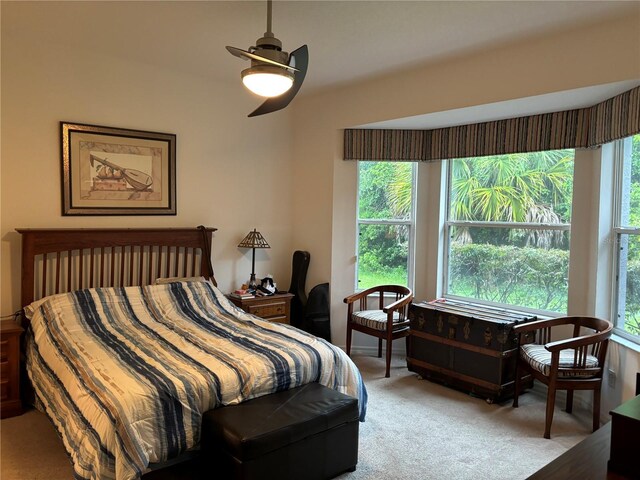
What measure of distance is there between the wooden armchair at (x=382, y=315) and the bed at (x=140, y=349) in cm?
107

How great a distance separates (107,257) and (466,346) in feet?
10.1

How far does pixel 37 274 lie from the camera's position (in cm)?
363

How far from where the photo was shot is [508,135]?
13.4ft

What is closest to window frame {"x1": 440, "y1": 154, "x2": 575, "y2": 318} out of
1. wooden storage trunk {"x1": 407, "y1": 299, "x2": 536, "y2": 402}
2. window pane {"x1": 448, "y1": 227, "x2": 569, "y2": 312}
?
window pane {"x1": 448, "y1": 227, "x2": 569, "y2": 312}

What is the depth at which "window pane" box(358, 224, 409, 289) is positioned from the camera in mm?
4953

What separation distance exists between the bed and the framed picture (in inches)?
9.7

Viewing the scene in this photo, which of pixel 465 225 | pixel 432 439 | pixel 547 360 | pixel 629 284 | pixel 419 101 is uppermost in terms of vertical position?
pixel 419 101

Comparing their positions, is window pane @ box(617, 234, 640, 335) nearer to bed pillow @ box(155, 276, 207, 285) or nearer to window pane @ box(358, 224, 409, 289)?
window pane @ box(358, 224, 409, 289)

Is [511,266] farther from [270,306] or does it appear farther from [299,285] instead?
[270,306]

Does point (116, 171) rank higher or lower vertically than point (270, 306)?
higher

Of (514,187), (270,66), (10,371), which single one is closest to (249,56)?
(270,66)

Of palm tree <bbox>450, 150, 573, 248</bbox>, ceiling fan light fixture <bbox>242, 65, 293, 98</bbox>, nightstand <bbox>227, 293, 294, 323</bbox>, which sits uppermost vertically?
ceiling fan light fixture <bbox>242, 65, 293, 98</bbox>

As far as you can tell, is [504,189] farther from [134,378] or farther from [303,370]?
[134,378]

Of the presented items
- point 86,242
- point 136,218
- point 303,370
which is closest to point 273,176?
point 136,218
